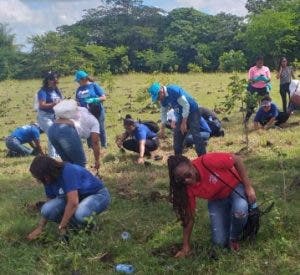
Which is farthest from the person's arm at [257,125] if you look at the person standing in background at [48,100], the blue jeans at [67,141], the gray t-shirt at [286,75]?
the blue jeans at [67,141]

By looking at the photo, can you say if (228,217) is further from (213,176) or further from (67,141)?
(67,141)

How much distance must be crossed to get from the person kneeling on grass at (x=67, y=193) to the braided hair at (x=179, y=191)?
0.95 m

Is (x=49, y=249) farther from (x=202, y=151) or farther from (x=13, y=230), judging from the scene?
(x=202, y=151)

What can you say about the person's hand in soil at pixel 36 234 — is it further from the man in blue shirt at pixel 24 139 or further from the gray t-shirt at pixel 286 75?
the gray t-shirt at pixel 286 75

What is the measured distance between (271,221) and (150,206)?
1876 mm

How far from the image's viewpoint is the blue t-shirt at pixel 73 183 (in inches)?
204

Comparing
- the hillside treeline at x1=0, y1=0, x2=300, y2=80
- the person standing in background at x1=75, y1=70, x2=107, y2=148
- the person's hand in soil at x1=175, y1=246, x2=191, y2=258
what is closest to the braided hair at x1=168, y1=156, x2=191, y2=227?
the person's hand in soil at x1=175, y1=246, x2=191, y2=258

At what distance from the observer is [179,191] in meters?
4.63

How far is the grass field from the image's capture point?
471cm

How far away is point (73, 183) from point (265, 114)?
712cm

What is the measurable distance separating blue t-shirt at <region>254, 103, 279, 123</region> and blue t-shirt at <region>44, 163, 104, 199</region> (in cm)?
659

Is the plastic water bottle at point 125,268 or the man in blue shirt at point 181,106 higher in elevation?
the man in blue shirt at point 181,106

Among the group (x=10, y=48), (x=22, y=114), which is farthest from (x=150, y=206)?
(x=10, y=48)

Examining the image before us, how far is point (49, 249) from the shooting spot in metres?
5.20
